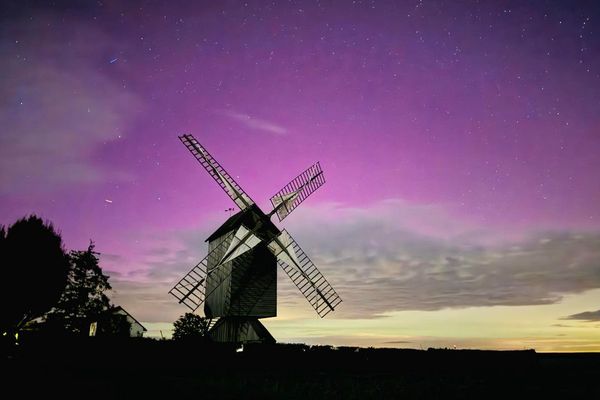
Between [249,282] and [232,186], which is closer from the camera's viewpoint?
[249,282]

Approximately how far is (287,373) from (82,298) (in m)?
34.8

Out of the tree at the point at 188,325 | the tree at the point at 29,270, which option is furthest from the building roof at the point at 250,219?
the tree at the point at 188,325

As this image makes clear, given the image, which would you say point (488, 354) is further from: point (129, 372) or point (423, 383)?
point (129, 372)

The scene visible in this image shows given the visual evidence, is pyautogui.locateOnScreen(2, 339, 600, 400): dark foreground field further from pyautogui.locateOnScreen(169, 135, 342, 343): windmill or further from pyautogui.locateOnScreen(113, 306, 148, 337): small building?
pyautogui.locateOnScreen(113, 306, 148, 337): small building

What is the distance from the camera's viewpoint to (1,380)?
619 inches

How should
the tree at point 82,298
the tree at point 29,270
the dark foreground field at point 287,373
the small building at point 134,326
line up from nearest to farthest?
the dark foreground field at point 287,373, the tree at point 29,270, the tree at point 82,298, the small building at point 134,326

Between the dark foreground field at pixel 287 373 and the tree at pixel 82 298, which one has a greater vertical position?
the tree at pixel 82 298

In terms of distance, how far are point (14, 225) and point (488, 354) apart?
35.6 metres

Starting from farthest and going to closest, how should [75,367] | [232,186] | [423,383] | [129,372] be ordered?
[232,186]
[75,367]
[129,372]
[423,383]

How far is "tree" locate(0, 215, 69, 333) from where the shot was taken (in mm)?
32688

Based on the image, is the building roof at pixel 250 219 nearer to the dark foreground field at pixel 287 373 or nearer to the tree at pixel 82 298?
the dark foreground field at pixel 287 373

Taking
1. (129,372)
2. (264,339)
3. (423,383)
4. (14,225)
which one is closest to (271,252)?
(264,339)

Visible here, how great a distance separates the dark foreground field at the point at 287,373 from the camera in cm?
1427

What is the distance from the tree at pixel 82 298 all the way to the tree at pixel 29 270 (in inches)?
209
